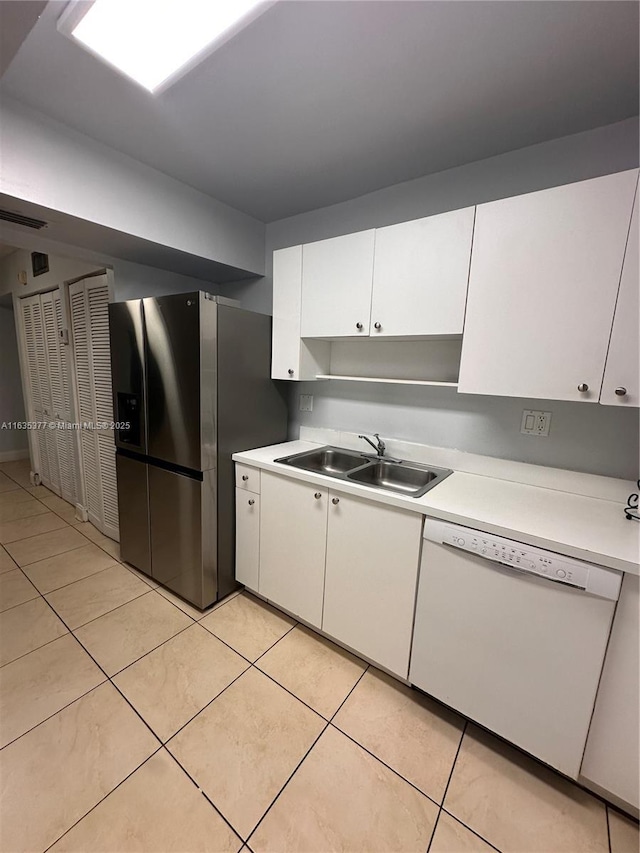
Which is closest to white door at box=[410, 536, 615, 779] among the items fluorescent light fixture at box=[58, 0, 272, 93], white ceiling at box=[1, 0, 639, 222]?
white ceiling at box=[1, 0, 639, 222]

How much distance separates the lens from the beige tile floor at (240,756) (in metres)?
1.03

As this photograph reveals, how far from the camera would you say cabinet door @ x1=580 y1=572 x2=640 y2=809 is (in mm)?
975

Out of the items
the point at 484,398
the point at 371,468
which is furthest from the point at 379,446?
the point at 484,398

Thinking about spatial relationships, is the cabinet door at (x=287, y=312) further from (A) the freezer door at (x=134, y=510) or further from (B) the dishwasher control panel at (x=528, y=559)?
(B) the dishwasher control panel at (x=528, y=559)

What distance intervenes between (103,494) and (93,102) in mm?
2416

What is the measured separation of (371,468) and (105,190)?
195 cm

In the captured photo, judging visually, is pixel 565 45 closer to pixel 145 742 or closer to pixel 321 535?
pixel 321 535

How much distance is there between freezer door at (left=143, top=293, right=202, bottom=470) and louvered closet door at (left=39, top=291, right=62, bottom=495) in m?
1.80

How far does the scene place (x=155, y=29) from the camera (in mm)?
1017

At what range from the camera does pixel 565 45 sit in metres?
1.04

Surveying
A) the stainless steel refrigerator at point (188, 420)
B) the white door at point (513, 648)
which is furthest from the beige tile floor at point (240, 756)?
the stainless steel refrigerator at point (188, 420)

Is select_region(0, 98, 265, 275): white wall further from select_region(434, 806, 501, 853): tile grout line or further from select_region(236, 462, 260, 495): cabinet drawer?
select_region(434, 806, 501, 853): tile grout line

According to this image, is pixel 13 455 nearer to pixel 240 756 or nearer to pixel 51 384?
pixel 51 384

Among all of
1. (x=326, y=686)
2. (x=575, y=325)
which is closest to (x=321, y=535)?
(x=326, y=686)
